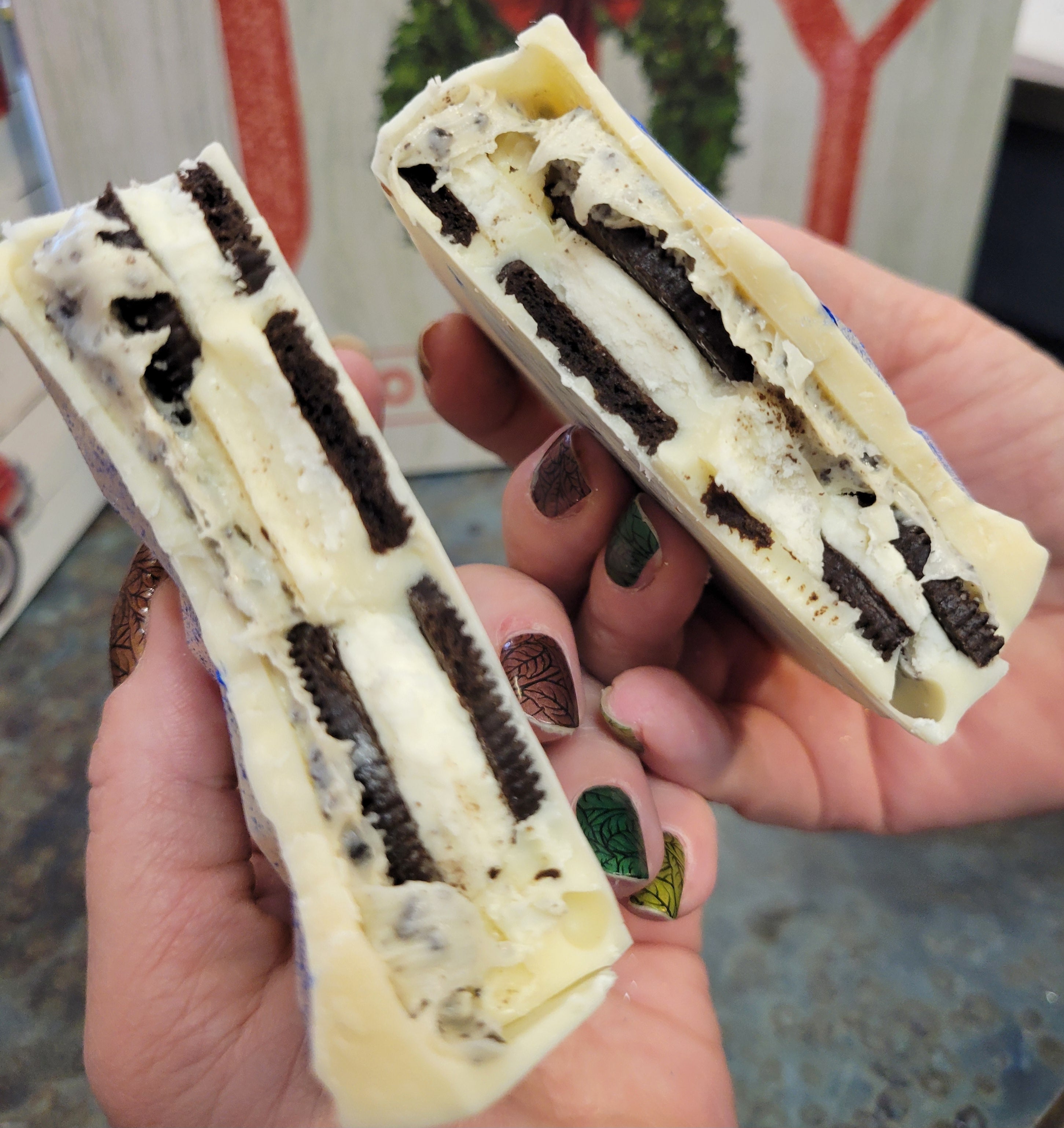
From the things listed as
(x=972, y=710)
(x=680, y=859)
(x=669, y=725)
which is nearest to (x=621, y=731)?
(x=669, y=725)

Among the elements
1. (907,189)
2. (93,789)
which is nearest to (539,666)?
(93,789)

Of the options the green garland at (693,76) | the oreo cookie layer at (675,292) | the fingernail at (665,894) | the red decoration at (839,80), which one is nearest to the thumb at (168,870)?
the fingernail at (665,894)

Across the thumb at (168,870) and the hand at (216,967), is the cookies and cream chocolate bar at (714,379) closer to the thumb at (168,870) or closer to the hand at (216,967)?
the hand at (216,967)

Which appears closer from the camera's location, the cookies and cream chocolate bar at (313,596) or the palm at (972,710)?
the cookies and cream chocolate bar at (313,596)

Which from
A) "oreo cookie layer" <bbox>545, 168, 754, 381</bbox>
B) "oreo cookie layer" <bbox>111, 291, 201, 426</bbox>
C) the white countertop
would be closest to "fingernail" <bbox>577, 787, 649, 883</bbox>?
"oreo cookie layer" <bbox>545, 168, 754, 381</bbox>

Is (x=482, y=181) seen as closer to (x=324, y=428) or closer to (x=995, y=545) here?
(x=324, y=428)
